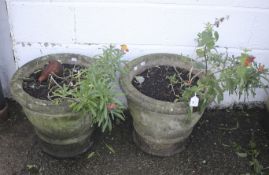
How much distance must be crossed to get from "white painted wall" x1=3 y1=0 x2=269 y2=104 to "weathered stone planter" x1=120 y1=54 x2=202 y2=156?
164 millimetres

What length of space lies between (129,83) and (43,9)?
0.93 metres

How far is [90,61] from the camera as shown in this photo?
263 cm

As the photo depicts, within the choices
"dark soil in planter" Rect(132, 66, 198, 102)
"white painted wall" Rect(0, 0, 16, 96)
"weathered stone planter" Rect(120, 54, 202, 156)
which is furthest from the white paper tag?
"white painted wall" Rect(0, 0, 16, 96)

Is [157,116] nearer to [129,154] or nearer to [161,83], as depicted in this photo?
[161,83]

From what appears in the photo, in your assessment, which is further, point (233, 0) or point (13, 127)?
point (13, 127)

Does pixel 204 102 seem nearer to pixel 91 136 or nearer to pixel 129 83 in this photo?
pixel 129 83

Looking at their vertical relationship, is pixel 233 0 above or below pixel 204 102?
above

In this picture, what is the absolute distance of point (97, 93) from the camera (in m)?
2.10

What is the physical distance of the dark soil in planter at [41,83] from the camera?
2.39 metres

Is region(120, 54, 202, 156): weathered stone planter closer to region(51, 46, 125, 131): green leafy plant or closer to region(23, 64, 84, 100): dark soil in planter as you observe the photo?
region(51, 46, 125, 131): green leafy plant

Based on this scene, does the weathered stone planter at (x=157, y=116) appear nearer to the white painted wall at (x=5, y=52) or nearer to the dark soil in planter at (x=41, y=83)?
the dark soil in planter at (x=41, y=83)

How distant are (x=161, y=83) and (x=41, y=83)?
972 mm

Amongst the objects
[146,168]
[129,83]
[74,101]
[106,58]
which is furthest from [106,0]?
[146,168]

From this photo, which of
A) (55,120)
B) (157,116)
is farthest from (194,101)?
(55,120)
